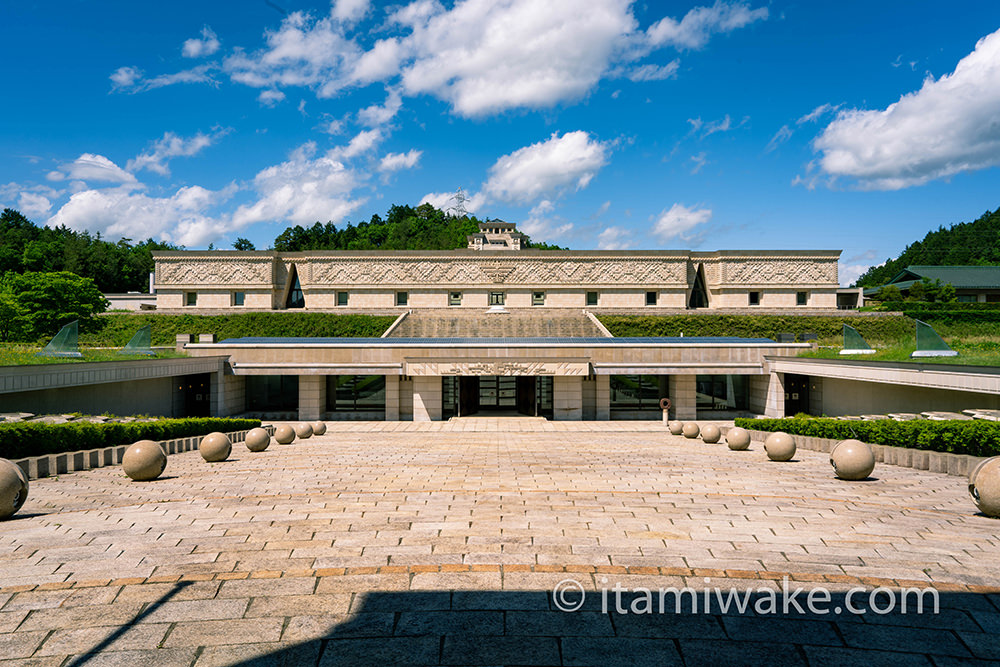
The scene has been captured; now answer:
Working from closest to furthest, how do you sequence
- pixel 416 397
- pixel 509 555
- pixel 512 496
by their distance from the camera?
1. pixel 509 555
2. pixel 512 496
3. pixel 416 397

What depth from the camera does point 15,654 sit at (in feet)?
18.0

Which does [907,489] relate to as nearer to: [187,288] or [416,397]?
[416,397]

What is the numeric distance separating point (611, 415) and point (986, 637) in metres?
25.4

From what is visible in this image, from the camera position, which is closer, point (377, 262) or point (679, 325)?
point (679, 325)

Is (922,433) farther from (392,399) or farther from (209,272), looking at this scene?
(209,272)

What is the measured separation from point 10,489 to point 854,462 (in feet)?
53.4

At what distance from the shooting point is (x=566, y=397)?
98.5 feet

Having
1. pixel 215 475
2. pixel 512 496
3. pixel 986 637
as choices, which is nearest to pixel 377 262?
pixel 215 475

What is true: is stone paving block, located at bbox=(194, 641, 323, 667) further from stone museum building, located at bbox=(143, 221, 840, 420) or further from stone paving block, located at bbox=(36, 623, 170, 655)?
stone museum building, located at bbox=(143, 221, 840, 420)

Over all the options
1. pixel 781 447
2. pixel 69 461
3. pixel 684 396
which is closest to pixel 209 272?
pixel 69 461

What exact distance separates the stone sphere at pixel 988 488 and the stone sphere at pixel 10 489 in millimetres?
15869

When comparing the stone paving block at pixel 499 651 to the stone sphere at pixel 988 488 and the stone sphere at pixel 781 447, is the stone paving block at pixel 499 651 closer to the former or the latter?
the stone sphere at pixel 988 488

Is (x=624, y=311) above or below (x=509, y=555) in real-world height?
above

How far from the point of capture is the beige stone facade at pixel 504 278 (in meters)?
51.3
